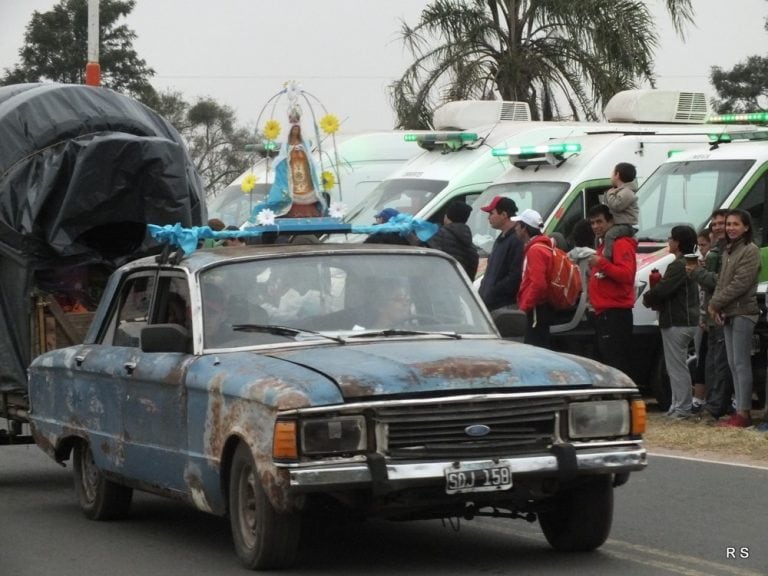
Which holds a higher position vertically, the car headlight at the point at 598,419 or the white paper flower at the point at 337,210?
the white paper flower at the point at 337,210

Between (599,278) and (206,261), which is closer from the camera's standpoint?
(206,261)

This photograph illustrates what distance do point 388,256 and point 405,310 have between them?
0.44 m

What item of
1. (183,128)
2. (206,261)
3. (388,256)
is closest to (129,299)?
(206,261)

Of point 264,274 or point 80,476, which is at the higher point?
point 264,274

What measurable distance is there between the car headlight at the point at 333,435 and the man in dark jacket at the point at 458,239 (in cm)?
868

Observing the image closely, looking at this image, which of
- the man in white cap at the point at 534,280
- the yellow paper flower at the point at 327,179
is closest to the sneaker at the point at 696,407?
the man in white cap at the point at 534,280

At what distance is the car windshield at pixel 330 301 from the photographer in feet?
29.5

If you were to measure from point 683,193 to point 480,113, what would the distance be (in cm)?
578

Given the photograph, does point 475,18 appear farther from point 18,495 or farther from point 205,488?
point 205,488

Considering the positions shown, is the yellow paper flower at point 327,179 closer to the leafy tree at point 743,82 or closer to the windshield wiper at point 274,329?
the windshield wiper at point 274,329

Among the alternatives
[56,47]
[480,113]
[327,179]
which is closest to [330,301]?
[327,179]

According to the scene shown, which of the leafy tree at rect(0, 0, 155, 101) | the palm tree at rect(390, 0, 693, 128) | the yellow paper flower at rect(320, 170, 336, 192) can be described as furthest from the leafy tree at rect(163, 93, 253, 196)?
the yellow paper flower at rect(320, 170, 336, 192)

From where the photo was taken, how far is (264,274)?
9.24 metres

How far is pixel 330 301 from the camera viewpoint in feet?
30.1
